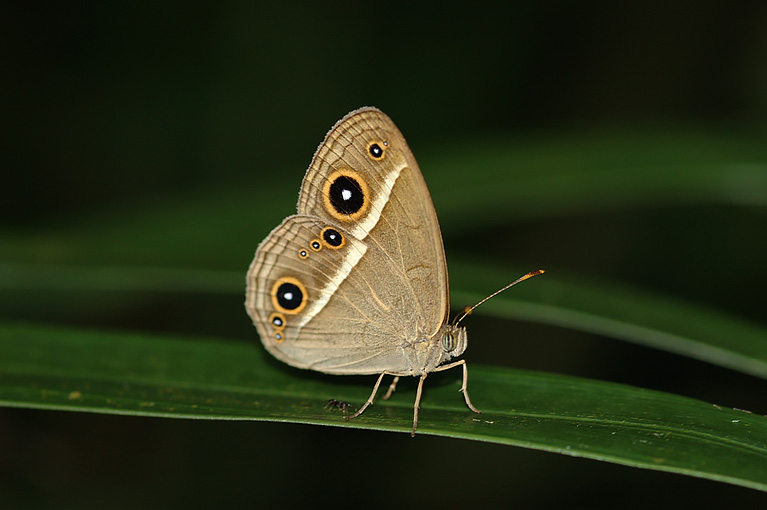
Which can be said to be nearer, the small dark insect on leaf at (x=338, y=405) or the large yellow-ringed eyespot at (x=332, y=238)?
the small dark insect on leaf at (x=338, y=405)

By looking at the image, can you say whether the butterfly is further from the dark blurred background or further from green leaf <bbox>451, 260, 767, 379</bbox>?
the dark blurred background

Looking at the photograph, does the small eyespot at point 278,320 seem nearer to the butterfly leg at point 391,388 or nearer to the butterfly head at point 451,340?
the butterfly leg at point 391,388

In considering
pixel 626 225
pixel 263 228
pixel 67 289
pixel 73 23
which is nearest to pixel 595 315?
pixel 263 228

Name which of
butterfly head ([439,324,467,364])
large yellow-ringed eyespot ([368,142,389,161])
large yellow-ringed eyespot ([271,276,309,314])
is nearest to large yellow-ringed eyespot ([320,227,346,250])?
large yellow-ringed eyespot ([271,276,309,314])

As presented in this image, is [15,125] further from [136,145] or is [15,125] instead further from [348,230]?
[348,230]

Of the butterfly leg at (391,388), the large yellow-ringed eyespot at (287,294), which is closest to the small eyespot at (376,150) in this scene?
the large yellow-ringed eyespot at (287,294)

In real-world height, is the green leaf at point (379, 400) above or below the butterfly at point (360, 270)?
below

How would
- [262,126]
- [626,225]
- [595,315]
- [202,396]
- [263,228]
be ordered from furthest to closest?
[262,126], [626,225], [263,228], [595,315], [202,396]

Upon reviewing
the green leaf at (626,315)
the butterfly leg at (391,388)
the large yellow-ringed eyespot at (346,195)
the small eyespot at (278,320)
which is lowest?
the butterfly leg at (391,388)
